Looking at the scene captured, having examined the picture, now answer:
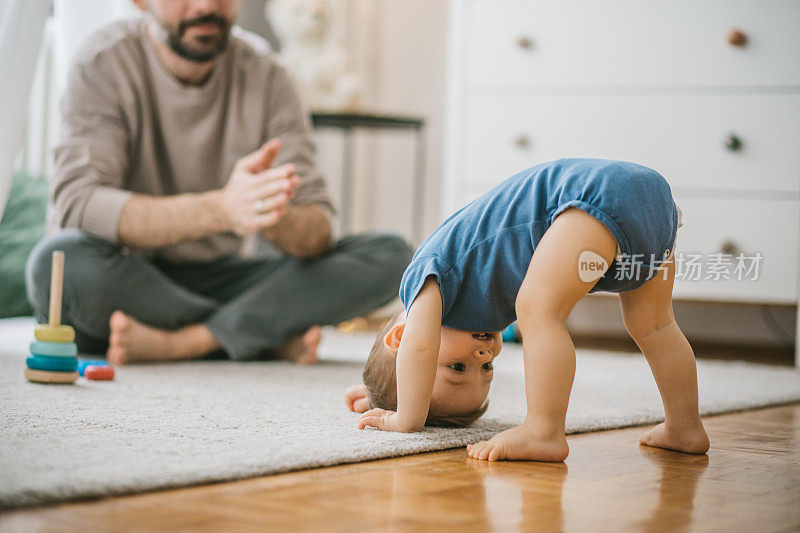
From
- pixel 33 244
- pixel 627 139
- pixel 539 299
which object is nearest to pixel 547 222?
pixel 539 299

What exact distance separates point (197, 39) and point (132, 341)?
0.58 meters

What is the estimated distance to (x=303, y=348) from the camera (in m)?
1.79

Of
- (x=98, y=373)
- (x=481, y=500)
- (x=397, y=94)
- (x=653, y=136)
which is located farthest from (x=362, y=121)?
(x=481, y=500)

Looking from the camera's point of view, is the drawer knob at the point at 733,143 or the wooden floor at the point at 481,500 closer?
the wooden floor at the point at 481,500

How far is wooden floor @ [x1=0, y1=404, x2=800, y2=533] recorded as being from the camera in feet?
2.22

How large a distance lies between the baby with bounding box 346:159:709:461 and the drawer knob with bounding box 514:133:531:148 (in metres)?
1.22

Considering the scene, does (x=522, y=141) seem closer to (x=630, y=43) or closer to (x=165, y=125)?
(x=630, y=43)

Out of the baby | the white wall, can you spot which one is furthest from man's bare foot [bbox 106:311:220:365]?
the white wall

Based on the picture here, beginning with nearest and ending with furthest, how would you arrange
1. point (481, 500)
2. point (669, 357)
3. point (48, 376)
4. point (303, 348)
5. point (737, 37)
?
point (481, 500)
point (669, 357)
point (48, 376)
point (303, 348)
point (737, 37)

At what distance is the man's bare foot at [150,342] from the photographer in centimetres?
163

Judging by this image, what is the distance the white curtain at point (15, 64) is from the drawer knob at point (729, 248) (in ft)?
4.77

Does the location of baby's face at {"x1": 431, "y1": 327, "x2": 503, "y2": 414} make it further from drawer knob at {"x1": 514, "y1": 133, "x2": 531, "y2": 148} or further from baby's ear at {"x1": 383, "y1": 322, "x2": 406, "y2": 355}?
drawer knob at {"x1": 514, "y1": 133, "x2": 531, "y2": 148}

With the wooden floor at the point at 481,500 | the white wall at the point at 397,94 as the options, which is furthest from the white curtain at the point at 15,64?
the white wall at the point at 397,94

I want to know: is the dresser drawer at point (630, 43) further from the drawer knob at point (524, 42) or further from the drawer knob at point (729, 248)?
the drawer knob at point (729, 248)
